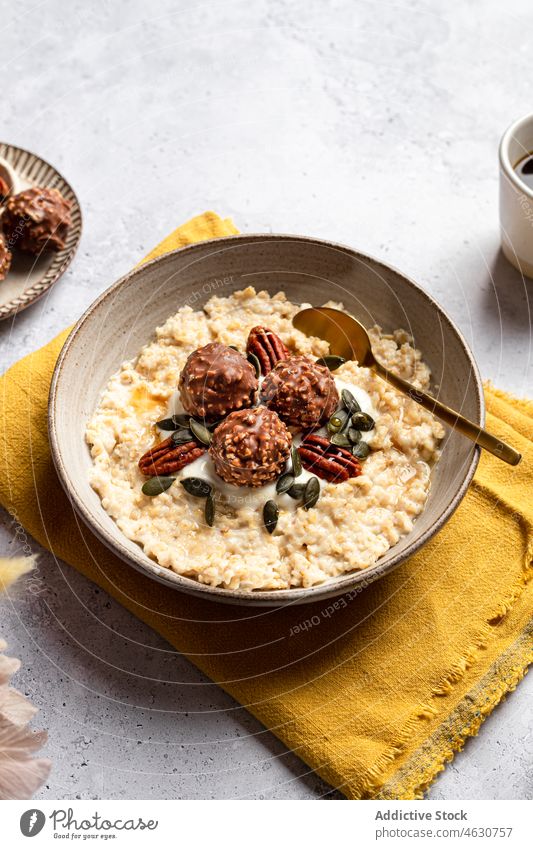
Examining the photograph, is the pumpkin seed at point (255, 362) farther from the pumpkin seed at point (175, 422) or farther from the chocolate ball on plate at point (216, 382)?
the pumpkin seed at point (175, 422)

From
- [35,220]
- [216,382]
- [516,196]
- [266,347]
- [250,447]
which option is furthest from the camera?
[35,220]

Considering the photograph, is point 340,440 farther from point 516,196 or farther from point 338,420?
point 516,196

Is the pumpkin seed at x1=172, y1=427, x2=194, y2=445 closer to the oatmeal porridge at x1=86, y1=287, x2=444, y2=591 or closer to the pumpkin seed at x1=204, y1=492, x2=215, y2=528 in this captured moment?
the oatmeal porridge at x1=86, y1=287, x2=444, y2=591

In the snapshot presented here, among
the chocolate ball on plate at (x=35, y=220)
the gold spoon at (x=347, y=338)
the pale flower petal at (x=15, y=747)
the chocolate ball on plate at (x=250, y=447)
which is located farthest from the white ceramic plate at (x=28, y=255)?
the pale flower petal at (x=15, y=747)

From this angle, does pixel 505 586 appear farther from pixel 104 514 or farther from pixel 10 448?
pixel 10 448

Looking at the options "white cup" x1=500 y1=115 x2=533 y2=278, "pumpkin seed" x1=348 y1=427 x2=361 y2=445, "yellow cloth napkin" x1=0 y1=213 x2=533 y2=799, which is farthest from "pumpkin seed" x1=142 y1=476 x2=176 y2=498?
"white cup" x1=500 y1=115 x2=533 y2=278

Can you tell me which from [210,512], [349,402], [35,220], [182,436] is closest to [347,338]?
[349,402]
